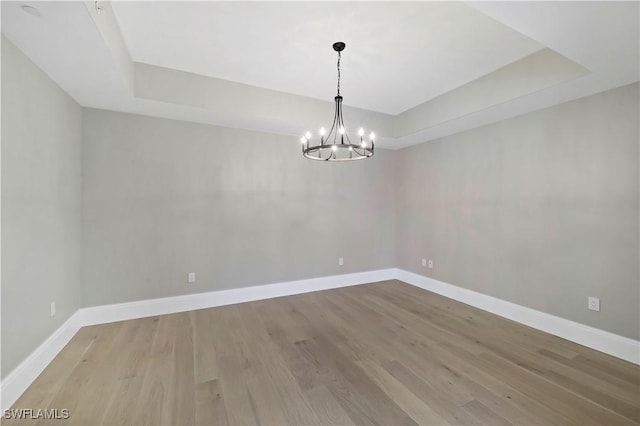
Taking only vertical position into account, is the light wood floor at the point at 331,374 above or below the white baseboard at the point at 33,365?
below

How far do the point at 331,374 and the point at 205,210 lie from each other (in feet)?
8.73

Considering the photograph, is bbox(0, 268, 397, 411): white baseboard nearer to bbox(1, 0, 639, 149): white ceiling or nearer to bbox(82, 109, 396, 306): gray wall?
bbox(82, 109, 396, 306): gray wall

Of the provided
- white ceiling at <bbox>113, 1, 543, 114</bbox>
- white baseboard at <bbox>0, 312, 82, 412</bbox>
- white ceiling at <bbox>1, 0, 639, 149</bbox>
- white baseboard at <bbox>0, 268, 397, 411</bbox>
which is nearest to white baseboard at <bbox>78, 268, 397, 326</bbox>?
white baseboard at <bbox>0, 268, 397, 411</bbox>

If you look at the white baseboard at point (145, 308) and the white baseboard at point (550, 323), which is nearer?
the white baseboard at point (145, 308)

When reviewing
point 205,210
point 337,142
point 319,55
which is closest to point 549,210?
point 337,142

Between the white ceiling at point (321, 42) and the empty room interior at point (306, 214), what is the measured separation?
0.03 meters

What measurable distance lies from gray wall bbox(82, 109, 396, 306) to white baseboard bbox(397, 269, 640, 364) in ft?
5.13

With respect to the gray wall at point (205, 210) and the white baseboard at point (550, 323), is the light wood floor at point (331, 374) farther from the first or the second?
the gray wall at point (205, 210)

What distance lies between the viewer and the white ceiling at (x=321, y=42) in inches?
86.0

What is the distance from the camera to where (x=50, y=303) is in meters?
2.53

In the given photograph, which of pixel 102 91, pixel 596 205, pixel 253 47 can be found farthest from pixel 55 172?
pixel 596 205

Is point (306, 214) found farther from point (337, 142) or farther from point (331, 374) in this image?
point (331, 374)

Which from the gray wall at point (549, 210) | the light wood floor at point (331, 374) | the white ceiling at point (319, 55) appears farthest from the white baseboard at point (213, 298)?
the white ceiling at point (319, 55)

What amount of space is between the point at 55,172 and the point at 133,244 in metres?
1.15
